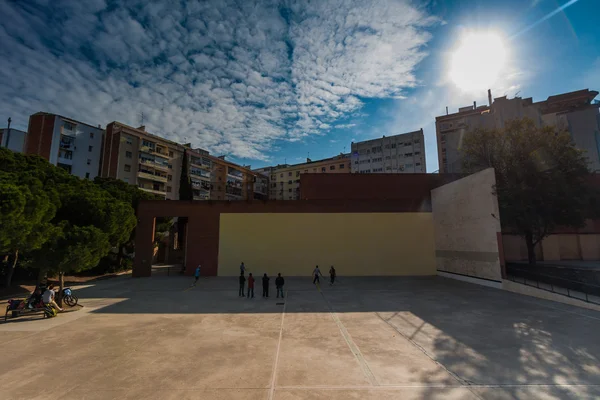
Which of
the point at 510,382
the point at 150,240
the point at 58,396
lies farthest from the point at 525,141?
the point at 150,240

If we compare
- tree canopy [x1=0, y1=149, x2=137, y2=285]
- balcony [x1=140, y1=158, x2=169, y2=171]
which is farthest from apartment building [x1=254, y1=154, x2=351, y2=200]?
tree canopy [x1=0, y1=149, x2=137, y2=285]

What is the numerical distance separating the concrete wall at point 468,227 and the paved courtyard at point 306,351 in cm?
463

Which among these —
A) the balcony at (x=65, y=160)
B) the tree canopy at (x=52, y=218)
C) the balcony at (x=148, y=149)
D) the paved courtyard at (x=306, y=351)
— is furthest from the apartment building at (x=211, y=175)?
the paved courtyard at (x=306, y=351)

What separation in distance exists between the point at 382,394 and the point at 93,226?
13.9 metres

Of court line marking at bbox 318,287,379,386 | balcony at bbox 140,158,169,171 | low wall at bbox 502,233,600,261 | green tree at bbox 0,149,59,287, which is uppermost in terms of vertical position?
balcony at bbox 140,158,169,171

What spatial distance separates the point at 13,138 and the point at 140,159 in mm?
19961

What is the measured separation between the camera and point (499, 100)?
46344 millimetres

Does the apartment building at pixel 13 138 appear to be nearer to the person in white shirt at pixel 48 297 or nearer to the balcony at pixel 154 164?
the balcony at pixel 154 164

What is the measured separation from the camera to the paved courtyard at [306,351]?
588cm

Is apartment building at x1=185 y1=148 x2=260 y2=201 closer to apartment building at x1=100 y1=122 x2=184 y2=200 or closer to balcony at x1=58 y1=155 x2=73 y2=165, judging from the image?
apartment building at x1=100 y1=122 x2=184 y2=200

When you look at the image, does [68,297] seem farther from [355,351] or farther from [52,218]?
[355,351]

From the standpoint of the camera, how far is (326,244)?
82.7ft

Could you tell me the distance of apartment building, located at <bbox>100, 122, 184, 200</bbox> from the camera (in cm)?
4825

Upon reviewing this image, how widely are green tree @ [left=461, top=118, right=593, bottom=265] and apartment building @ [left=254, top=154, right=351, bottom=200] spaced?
169 feet
